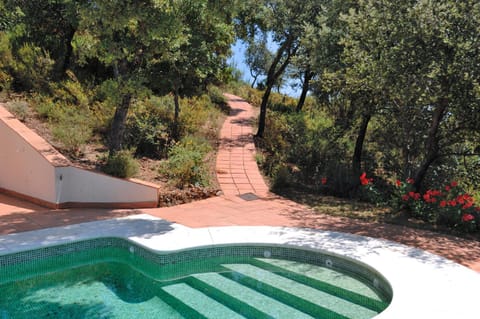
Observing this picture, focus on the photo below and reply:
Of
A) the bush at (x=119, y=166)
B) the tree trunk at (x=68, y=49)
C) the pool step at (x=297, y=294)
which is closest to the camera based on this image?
the pool step at (x=297, y=294)

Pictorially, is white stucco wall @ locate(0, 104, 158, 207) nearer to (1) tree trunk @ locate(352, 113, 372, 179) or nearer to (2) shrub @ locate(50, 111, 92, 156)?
(2) shrub @ locate(50, 111, 92, 156)

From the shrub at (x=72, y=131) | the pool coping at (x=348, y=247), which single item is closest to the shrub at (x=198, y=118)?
the shrub at (x=72, y=131)

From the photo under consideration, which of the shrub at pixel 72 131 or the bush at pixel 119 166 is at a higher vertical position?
the shrub at pixel 72 131

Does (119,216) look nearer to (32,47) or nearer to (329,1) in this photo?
(32,47)

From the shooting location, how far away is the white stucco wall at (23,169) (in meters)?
7.80

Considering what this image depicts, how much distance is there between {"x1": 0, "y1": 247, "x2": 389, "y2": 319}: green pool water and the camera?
454cm

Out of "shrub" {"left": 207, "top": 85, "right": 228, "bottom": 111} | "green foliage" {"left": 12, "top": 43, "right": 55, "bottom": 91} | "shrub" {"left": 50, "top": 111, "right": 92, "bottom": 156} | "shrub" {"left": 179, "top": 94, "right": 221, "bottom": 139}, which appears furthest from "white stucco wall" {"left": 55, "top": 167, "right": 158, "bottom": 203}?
"shrub" {"left": 207, "top": 85, "right": 228, "bottom": 111}

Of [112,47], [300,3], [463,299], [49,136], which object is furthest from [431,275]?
[300,3]

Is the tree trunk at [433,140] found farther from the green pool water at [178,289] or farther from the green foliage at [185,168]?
the green foliage at [185,168]

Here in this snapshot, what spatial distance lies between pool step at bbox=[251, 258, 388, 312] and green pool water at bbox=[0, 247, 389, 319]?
0.01 metres

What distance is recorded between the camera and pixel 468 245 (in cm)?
620

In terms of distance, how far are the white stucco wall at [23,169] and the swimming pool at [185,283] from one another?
2406 millimetres

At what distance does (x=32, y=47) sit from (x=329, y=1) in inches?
368

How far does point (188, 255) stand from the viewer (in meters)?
5.80
